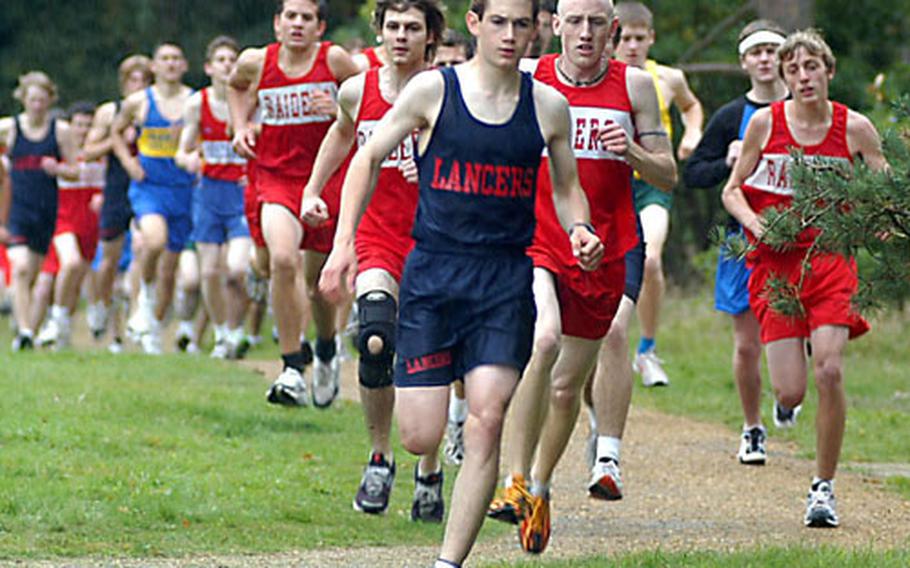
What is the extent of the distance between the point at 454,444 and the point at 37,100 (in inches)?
362

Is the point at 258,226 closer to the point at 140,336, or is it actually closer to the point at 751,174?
the point at 751,174

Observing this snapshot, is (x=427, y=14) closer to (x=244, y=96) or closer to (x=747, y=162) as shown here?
(x=747, y=162)

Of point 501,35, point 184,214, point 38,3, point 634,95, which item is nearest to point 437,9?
point 634,95

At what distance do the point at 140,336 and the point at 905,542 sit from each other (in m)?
10.7

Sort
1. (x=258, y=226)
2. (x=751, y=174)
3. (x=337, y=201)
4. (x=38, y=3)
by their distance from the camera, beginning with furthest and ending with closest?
1. (x=38, y=3)
2. (x=258, y=226)
3. (x=337, y=201)
4. (x=751, y=174)

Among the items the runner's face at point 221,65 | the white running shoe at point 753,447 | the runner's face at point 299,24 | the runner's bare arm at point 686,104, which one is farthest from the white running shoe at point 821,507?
the runner's face at point 221,65

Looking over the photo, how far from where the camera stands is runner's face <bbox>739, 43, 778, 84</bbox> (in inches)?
446

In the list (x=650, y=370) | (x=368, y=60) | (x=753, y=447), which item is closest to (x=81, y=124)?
(x=650, y=370)

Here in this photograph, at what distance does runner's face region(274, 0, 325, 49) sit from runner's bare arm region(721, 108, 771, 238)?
286 centimetres

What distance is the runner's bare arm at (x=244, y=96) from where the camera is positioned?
11.4 meters

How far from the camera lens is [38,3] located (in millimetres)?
39719

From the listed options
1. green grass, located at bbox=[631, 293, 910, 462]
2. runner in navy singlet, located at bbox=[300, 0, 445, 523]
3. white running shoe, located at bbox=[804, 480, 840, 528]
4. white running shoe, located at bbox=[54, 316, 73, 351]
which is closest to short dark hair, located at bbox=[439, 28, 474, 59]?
runner in navy singlet, located at bbox=[300, 0, 445, 523]

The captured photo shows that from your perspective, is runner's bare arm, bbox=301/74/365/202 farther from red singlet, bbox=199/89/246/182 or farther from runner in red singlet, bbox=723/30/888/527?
red singlet, bbox=199/89/246/182

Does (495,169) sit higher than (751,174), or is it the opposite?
(751,174)
